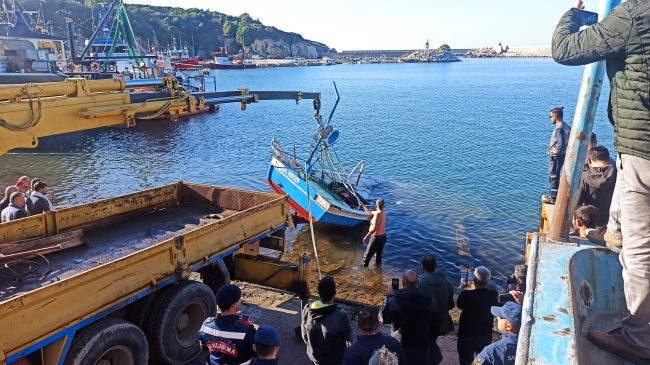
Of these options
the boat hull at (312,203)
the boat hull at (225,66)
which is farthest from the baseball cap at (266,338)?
the boat hull at (225,66)

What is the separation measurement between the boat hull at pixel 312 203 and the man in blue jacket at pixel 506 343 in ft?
31.8

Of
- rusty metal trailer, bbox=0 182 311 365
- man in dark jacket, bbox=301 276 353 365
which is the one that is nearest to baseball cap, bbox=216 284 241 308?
man in dark jacket, bbox=301 276 353 365

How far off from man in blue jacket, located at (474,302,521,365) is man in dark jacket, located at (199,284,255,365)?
2.12 meters

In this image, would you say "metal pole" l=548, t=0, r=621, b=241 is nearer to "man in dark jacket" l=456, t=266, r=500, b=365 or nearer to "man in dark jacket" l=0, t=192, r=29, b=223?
"man in dark jacket" l=456, t=266, r=500, b=365

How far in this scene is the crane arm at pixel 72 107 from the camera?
6754 millimetres

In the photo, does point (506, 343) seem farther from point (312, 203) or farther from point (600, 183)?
point (312, 203)

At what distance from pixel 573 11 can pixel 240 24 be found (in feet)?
658

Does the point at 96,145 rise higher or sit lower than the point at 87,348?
lower

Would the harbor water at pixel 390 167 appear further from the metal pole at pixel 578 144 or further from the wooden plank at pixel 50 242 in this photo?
the metal pole at pixel 578 144

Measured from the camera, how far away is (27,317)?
404cm

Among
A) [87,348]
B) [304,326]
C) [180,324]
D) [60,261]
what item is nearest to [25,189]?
[60,261]

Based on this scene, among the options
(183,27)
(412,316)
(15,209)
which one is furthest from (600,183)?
(183,27)

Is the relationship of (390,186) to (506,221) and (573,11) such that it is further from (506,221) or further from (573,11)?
(573,11)

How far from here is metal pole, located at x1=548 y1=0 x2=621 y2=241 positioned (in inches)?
126
